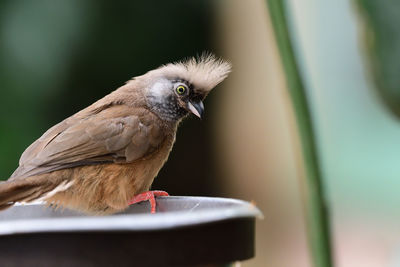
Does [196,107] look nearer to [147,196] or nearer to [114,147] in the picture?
[114,147]

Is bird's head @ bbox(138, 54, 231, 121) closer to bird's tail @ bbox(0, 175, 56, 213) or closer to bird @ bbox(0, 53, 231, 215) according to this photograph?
bird @ bbox(0, 53, 231, 215)

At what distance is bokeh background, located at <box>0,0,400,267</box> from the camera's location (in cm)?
493

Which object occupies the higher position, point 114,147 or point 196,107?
point 196,107

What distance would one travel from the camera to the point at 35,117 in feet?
16.4

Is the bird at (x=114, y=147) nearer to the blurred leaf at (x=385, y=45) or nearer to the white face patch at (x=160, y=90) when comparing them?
the white face patch at (x=160, y=90)

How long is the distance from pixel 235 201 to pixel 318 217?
420mm

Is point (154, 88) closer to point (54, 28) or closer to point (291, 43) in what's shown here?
point (54, 28)

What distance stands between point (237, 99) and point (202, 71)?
3.76 m

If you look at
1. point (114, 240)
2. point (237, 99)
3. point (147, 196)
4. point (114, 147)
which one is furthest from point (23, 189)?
point (237, 99)

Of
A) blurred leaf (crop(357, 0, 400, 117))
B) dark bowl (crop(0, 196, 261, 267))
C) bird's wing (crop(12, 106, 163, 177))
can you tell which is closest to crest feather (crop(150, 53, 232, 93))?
bird's wing (crop(12, 106, 163, 177))

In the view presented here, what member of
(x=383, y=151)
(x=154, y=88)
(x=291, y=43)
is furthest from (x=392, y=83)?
(x=383, y=151)

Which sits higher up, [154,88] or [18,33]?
[18,33]

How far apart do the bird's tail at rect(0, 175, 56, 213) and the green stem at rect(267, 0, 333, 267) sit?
127cm

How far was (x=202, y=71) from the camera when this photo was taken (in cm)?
368
